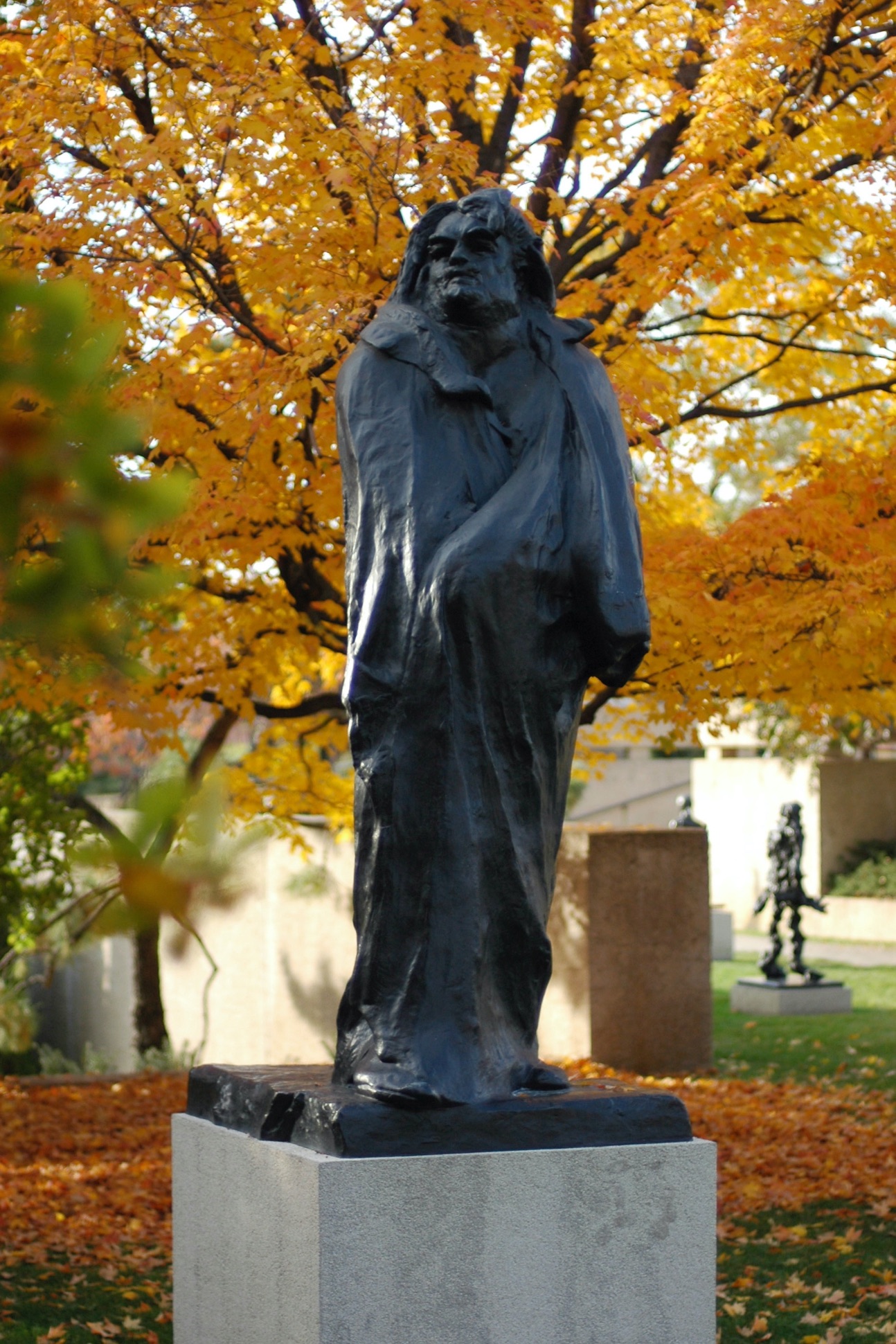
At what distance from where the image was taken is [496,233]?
4.09 metres

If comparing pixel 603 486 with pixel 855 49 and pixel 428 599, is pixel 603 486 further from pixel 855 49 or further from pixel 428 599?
pixel 855 49

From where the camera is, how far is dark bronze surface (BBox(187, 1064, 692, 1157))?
3.58m

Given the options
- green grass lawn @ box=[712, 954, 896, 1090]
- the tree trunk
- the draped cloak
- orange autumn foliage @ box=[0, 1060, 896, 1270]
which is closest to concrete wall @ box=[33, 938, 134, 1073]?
the tree trunk

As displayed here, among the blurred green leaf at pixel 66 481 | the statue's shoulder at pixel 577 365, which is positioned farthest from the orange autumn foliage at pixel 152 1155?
the blurred green leaf at pixel 66 481

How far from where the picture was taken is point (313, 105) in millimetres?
7391

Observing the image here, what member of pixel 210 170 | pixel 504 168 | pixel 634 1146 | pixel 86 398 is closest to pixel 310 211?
pixel 210 170

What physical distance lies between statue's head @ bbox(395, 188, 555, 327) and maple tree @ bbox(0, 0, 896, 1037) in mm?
1824

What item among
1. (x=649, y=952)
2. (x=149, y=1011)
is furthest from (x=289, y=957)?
(x=649, y=952)

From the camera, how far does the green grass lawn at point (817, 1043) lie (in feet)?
39.2

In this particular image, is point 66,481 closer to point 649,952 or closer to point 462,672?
point 462,672

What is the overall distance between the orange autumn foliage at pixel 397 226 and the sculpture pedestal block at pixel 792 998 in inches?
251

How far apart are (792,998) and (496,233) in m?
12.1

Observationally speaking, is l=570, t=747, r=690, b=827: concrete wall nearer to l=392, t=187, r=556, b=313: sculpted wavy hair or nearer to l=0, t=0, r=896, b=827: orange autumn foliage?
l=0, t=0, r=896, b=827: orange autumn foliage

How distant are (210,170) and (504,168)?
238cm
